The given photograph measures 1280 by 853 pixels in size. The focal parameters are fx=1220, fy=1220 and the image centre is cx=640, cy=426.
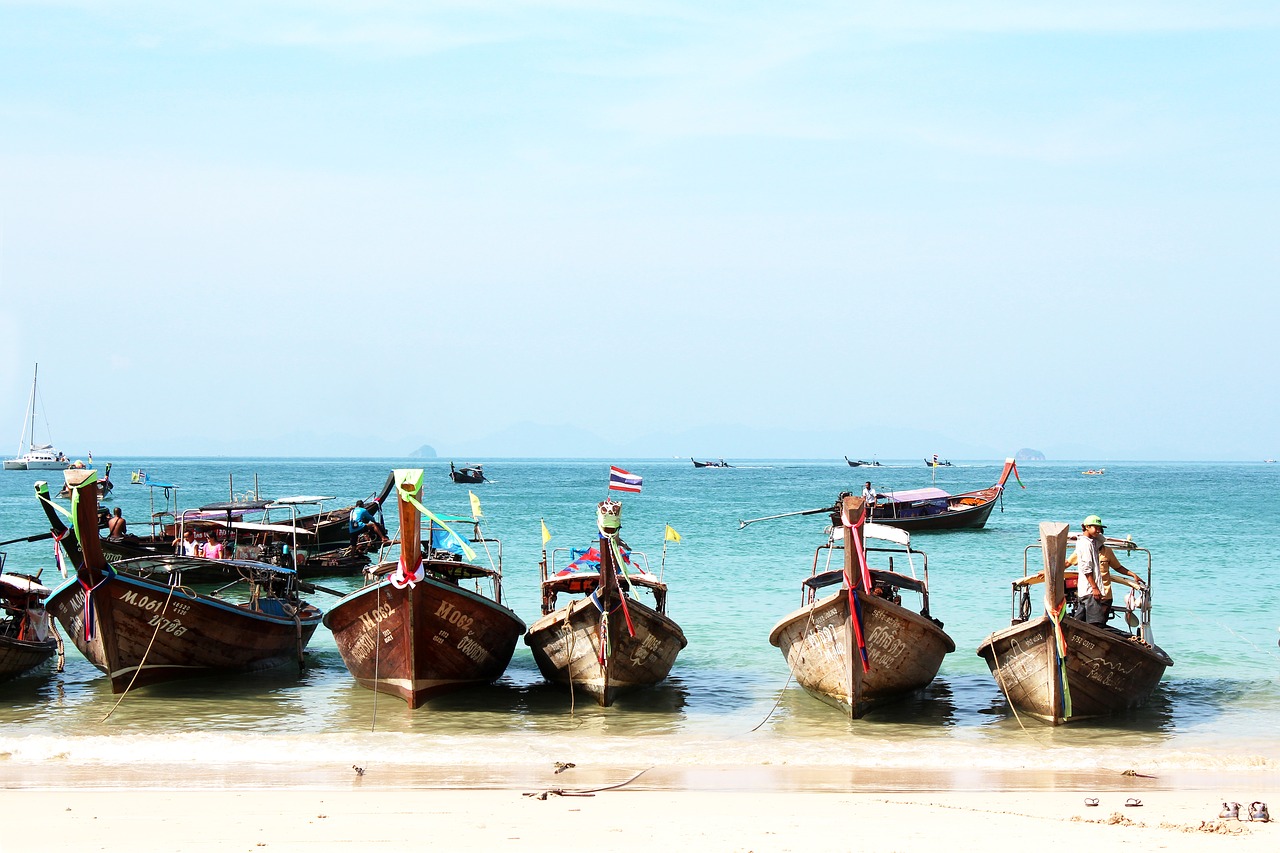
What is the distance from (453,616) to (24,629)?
20.5 ft

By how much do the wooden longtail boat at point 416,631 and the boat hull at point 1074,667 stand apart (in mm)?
5892

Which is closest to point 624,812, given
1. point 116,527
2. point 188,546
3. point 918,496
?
point 188,546

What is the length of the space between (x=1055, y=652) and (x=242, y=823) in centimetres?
834

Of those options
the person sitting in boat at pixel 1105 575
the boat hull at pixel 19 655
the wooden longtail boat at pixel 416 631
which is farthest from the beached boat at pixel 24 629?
the person sitting in boat at pixel 1105 575

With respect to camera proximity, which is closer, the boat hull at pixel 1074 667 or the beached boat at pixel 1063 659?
the beached boat at pixel 1063 659

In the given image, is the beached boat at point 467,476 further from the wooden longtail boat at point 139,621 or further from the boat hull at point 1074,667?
the boat hull at point 1074,667

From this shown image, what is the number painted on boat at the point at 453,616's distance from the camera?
46.8 ft

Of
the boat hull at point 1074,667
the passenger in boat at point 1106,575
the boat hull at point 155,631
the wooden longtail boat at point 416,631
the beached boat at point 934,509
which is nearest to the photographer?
the boat hull at point 1074,667

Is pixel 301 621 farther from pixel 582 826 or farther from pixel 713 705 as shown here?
pixel 582 826

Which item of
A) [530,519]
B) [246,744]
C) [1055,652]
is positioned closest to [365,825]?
[246,744]

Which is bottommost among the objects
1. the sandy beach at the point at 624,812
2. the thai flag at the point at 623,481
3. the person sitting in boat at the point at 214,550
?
the sandy beach at the point at 624,812

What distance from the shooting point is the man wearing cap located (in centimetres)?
1340

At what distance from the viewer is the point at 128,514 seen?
63125 mm

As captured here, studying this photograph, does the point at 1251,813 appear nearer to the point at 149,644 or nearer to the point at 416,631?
the point at 416,631
